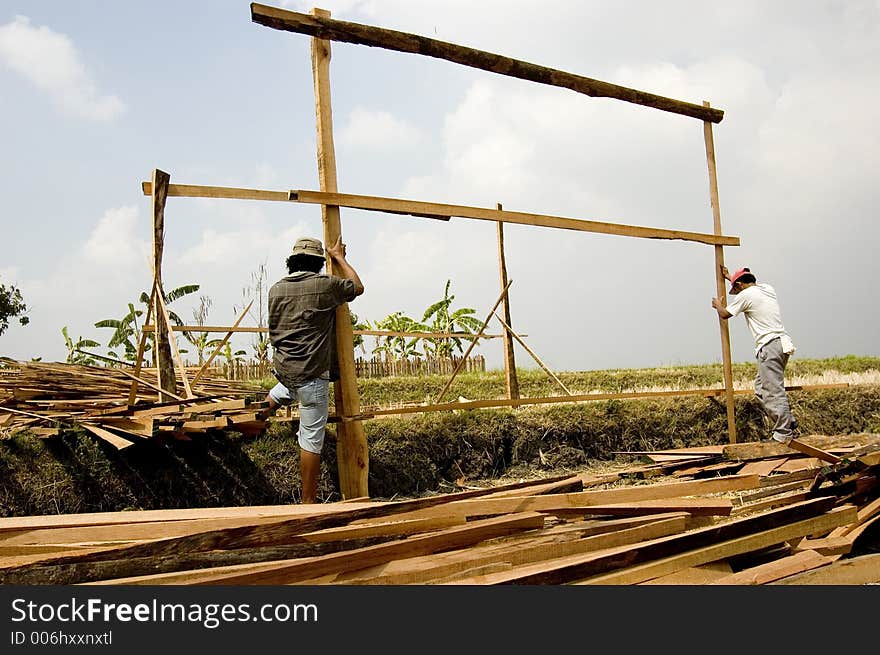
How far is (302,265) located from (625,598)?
10.3ft

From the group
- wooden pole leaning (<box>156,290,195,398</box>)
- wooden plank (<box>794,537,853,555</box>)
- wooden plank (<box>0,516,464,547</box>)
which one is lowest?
wooden plank (<box>794,537,853,555</box>)

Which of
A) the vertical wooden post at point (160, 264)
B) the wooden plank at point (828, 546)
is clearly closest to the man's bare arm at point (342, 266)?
the vertical wooden post at point (160, 264)

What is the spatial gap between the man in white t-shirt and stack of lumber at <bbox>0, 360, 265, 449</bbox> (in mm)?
4935

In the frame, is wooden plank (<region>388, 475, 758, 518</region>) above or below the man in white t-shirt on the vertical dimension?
below

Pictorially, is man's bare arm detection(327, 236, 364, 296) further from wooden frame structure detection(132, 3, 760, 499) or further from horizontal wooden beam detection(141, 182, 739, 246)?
horizontal wooden beam detection(141, 182, 739, 246)

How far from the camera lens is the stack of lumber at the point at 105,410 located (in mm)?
4355

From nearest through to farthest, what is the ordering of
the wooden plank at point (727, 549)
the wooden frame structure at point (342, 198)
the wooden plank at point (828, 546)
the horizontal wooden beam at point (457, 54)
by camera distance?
the wooden plank at point (727, 549), the wooden plank at point (828, 546), the wooden frame structure at point (342, 198), the horizontal wooden beam at point (457, 54)

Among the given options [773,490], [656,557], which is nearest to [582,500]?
[656,557]

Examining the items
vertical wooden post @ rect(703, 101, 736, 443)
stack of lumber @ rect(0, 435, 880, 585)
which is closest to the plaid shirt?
stack of lumber @ rect(0, 435, 880, 585)

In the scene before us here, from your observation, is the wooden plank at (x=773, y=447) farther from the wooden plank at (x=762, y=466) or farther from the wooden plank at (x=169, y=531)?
the wooden plank at (x=169, y=531)

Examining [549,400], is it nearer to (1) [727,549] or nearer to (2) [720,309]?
Result: (2) [720,309]

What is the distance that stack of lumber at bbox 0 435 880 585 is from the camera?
2506 mm

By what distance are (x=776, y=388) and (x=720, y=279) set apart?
1293 mm

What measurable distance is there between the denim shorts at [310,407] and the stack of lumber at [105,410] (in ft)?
0.58
